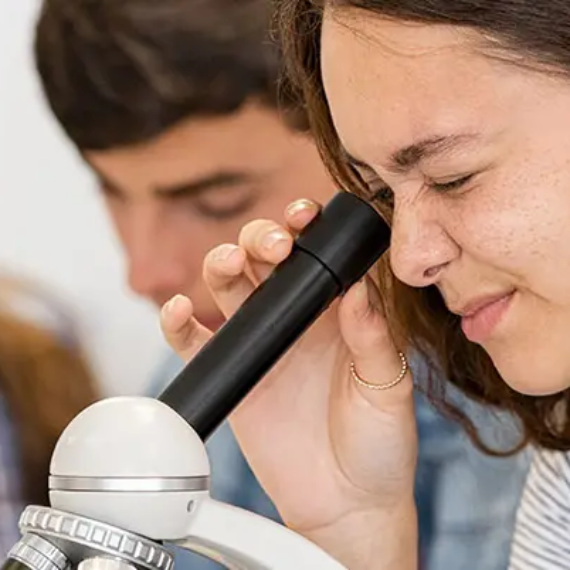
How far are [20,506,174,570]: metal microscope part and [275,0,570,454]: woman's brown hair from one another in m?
0.34

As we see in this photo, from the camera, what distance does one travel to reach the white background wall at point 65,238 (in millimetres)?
1112

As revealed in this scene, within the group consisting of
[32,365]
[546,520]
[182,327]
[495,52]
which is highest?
[495,52]

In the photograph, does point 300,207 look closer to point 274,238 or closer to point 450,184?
point 274,238

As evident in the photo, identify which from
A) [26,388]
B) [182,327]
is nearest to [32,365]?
[26,388]

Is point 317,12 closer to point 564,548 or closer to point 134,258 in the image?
point 134,258

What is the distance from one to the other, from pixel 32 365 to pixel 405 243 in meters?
0.48

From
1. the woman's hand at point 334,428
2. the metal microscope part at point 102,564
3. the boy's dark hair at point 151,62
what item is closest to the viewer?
the metal microscope part at point 102,564

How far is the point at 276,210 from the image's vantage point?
3.65 feet

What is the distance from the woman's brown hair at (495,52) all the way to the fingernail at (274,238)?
71mm

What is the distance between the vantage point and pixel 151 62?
110cm

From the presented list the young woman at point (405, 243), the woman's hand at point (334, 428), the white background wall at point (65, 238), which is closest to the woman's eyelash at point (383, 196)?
the young woman at point (405, 243)

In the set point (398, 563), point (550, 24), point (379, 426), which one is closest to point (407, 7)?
point (550, 24)

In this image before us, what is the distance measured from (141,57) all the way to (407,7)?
0.43m

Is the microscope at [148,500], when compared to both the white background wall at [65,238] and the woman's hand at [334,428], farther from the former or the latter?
the white background wall at [65,238]
